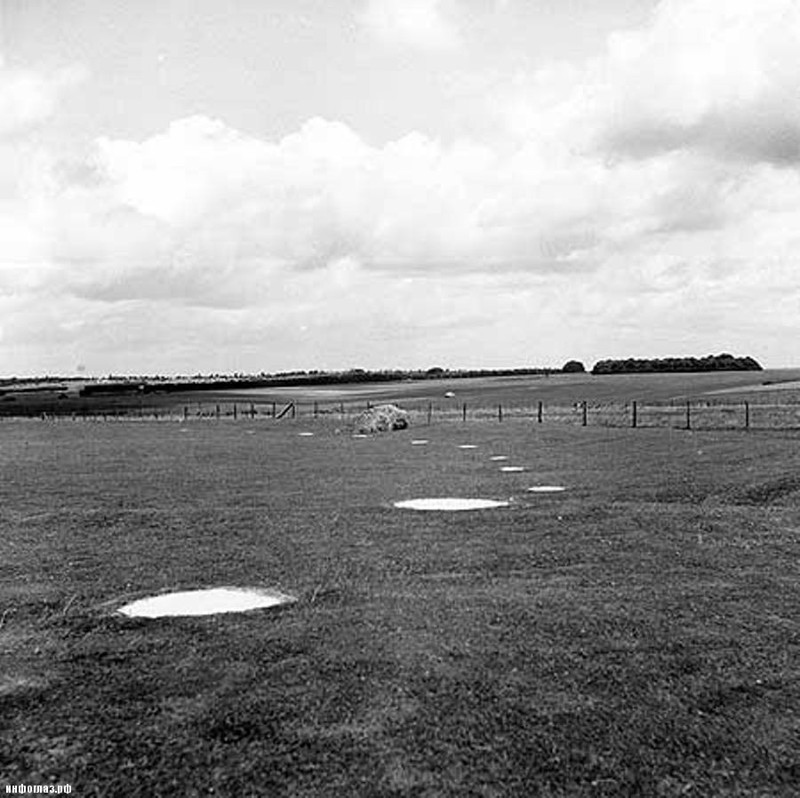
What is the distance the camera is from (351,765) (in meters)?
6.55

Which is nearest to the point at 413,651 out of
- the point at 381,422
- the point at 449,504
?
the point at 449,504

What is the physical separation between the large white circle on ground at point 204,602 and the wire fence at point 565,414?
38.7 m

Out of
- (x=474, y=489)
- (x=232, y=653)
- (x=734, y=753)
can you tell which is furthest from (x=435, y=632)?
(x=474, y=489)

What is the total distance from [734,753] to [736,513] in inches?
492

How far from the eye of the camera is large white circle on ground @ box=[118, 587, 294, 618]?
1092cm

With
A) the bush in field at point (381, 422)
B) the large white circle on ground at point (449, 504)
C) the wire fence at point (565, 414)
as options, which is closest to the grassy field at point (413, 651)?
the large white circle on ground at point (449, 504)

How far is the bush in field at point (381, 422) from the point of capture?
2081 inches

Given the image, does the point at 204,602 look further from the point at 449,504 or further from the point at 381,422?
the point at 381,422

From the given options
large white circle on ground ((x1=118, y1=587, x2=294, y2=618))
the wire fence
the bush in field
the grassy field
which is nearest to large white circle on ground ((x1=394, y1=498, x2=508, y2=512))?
the grassy field

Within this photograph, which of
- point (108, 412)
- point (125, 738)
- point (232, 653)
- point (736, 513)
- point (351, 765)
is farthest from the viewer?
point (108, 412)

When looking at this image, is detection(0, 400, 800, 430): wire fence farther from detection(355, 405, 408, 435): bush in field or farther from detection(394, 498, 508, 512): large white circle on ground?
detection(394, 498, 508, 512): large white circle on ground

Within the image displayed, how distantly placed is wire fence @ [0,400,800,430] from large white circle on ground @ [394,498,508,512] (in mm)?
28704

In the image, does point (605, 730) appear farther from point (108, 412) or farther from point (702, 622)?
point (108, 412)

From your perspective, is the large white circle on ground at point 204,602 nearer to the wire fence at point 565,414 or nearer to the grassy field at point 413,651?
the grassy field at point 413,651
